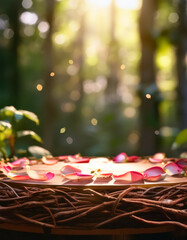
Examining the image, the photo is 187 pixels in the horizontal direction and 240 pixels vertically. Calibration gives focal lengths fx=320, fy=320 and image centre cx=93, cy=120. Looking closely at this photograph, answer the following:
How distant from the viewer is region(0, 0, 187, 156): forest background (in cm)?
277

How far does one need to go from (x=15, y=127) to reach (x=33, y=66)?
6.46 meters

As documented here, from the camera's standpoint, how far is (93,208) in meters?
0.50

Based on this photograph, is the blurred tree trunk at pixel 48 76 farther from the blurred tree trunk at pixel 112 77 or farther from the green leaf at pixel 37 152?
the green leaf at pixel 37 152

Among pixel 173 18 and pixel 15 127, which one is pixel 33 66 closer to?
pixel 173 18

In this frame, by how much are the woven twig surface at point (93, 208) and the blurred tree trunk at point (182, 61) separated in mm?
2516

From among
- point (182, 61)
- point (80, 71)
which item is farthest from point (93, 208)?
point (80, 71)

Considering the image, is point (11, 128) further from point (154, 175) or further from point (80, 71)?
point (80, 71)

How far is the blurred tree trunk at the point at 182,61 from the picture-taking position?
2.92 meters

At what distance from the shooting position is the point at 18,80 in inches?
216

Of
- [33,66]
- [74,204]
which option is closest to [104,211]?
[74,204]

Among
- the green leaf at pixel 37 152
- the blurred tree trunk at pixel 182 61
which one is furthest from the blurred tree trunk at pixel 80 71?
the green leaf at pixel 37 152

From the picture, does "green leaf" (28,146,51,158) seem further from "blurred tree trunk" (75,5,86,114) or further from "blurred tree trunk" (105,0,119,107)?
"blurred tree trunk" (75,5,86,114)

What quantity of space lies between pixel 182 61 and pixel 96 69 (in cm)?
637

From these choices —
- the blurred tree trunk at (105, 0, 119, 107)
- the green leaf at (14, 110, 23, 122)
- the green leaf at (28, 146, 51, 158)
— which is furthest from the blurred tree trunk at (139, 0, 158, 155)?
the blurred tree trunk at (105, 0, 119, 107)
